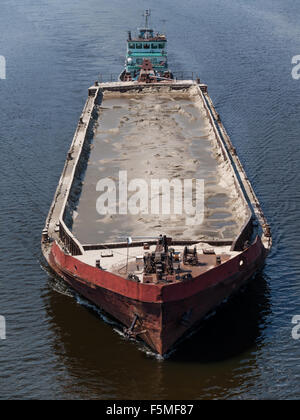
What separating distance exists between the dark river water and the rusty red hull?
1.09 metres

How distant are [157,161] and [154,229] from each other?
10.3m

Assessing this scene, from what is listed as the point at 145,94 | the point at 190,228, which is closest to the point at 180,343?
the point at 190,228

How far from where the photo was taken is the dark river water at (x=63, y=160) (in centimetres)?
2886

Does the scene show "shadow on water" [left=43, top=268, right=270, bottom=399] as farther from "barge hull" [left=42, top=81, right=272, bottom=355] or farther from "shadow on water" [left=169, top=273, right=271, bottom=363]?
"barge hull" [left=42, top=81, right=272, bottom=355]

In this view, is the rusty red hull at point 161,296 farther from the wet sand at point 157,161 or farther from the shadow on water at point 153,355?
the wet sand at point 157,161

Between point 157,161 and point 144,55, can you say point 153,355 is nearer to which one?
point 157,161

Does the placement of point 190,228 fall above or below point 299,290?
above

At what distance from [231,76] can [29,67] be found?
23.9 m

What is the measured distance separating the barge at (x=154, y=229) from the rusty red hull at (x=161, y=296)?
57mm

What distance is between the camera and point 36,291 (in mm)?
35500

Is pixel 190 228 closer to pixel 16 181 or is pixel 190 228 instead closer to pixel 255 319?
pixel 255 319

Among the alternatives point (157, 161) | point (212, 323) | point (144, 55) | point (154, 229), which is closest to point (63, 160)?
point (157, 161)

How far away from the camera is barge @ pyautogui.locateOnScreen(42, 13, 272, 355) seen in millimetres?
29641

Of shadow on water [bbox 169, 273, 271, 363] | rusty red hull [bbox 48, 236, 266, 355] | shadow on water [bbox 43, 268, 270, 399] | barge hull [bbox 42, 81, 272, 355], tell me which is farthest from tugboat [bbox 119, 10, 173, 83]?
rusty red hull [bbox 48, 236, 266, 355]
